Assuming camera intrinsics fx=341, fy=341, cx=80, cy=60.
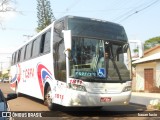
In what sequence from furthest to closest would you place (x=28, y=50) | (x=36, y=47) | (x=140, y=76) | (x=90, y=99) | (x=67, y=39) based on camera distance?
(x=140, y=76)
(x=28, y=50)
(x=36, y=47)
(x=90, y=99)
(x=67, y=39)

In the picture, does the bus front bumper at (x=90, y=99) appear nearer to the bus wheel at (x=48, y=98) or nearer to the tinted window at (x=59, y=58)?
the tinted window at (x=59, y=58)

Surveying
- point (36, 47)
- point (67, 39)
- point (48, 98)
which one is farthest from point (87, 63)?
point (36, 47)

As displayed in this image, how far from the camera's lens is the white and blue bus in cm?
1170

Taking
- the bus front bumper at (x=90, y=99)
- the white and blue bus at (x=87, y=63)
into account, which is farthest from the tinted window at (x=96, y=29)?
the bus front bumper at (x=90, y=99)

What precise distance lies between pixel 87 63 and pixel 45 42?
11.4ft

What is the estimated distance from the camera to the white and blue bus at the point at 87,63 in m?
11.7

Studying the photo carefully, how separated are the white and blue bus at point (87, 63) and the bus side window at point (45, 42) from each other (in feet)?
1.24

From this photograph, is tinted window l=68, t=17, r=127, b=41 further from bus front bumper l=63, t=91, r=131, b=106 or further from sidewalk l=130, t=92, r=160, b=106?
sidewalk l=130, t=92, r=160, b=106

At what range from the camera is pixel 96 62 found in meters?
12.0

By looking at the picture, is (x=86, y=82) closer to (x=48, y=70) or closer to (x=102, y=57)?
A: (x=102, y=57)

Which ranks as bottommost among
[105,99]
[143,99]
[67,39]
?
[143,99]

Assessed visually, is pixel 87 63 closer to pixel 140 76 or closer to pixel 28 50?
pixel 28 50

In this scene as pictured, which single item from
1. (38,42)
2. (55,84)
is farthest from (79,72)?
(38,42)

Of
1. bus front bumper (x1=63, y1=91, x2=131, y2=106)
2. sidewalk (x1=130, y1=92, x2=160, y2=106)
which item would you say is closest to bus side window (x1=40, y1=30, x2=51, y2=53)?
bus front bumper (x1=63, y1=91, x2=131, y2=106)
